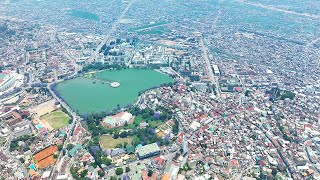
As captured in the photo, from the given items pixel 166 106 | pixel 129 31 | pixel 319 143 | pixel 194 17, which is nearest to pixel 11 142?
pixel 166 106

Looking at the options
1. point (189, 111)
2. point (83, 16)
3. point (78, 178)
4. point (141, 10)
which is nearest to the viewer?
point (78, 178)

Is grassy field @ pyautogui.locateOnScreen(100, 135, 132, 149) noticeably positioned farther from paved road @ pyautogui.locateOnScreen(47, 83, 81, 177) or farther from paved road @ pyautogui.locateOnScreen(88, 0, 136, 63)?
paved road @ pyautogui.locateOnScreen(88, 0, 136, 63)

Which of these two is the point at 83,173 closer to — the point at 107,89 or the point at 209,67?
the point at 107,89

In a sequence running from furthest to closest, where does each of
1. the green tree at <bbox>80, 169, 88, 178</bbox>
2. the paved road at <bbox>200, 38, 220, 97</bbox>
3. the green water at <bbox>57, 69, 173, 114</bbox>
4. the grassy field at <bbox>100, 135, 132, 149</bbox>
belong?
the paved road at <bbox>200, 38, 220, 97</bbox> < the green water at <bbox>57, 69, 173, 114</bbox> < the grassy field at <bbox>100, 135, 132, 149</bbox> < the green tree at <bbox>80, 169, 88, 178</bbox>

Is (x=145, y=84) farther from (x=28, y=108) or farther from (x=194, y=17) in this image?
(x=194, y=17)

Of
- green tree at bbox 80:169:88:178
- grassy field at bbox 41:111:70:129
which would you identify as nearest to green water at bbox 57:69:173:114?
grassy field at bbox 41:111:70:129
